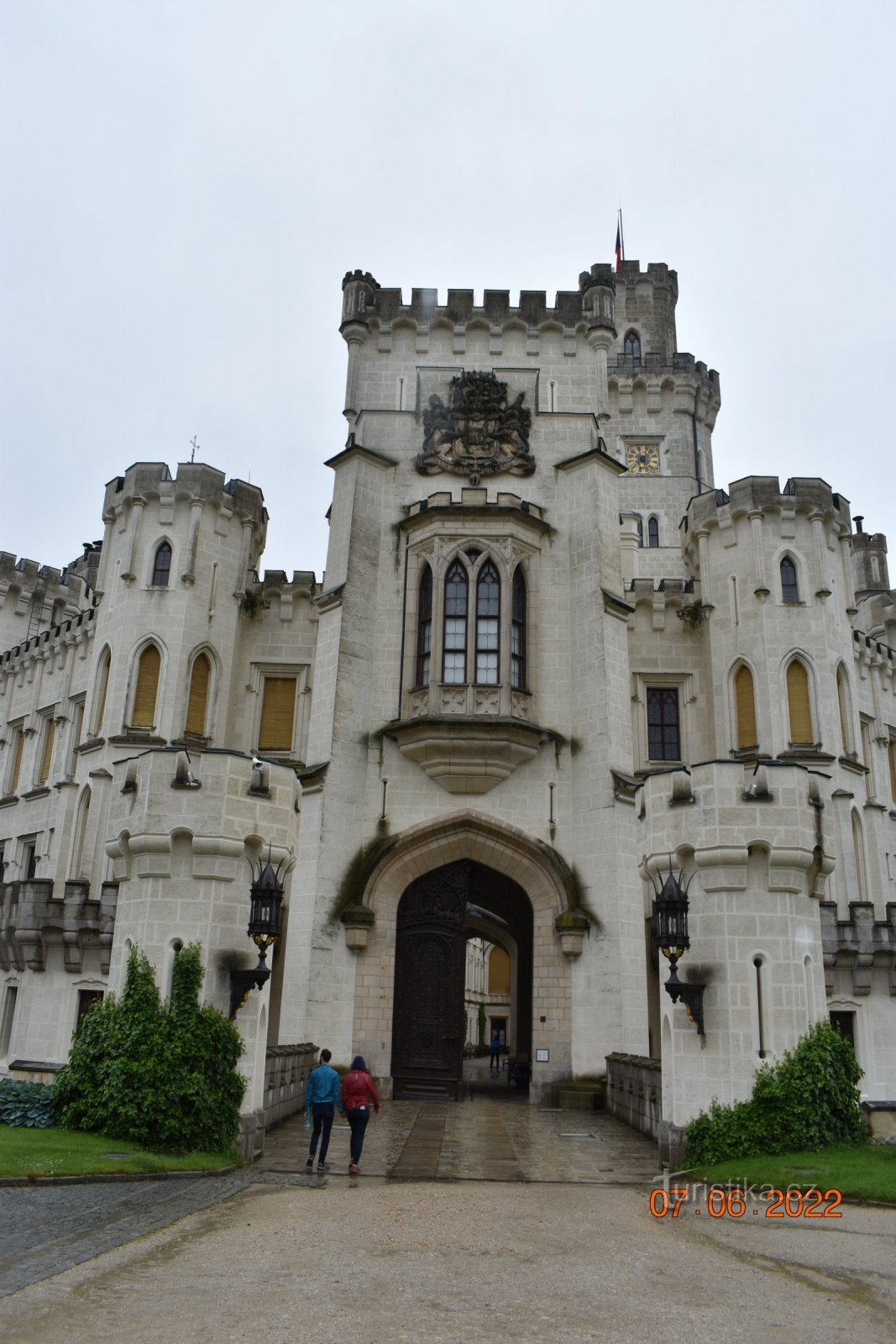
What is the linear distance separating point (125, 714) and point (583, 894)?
11.6m

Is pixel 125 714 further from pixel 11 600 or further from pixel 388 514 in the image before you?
pixel 11 600

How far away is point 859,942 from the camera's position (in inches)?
826

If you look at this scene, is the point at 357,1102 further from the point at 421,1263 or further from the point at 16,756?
the point at 16,756

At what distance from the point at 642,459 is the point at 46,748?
27.6 metres

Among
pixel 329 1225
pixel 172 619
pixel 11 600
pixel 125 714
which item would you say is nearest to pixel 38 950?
pixel 125 714

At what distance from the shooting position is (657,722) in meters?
26.6

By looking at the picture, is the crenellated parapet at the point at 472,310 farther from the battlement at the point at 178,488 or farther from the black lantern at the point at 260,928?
the black lantern at the point at 260,928

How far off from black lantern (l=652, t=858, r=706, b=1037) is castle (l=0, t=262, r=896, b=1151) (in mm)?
1504

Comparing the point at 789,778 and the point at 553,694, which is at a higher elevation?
the point at 553,694

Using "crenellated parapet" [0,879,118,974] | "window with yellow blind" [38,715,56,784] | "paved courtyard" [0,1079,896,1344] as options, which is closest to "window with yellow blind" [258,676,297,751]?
"crenellated parapet" [0,879,118,974]

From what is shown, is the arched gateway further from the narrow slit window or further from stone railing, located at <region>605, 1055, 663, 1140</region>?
the narrow slit window

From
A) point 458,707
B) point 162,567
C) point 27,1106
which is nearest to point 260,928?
point 27,1106

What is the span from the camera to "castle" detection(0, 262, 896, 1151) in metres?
21.1

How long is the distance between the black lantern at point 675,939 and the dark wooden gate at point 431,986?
9191 millimetres
